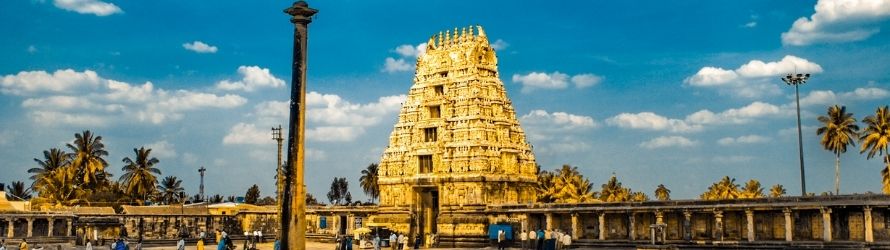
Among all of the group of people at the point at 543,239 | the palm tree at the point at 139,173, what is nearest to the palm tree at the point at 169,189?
the palm tree at the point at 139,173

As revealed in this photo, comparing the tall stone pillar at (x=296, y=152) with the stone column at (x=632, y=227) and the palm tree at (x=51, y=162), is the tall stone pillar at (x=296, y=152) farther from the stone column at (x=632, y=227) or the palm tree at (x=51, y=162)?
the palm tree at (x=51, y=162)

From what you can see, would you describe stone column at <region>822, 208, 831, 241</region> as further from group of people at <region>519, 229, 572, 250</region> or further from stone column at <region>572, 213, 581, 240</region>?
stone column at <region>572, 213, 581, 240</region>

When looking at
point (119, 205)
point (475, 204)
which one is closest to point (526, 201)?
point (475, 204)

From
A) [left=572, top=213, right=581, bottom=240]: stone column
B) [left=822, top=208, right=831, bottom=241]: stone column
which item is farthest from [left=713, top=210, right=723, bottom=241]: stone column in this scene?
[left=572, top=213, right=581, bottom=240]: stone column

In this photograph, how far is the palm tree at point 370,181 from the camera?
4301 inches

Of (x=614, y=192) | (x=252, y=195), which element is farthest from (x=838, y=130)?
(x=252, y=195)

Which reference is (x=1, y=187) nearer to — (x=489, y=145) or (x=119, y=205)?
(x=119, y=205)

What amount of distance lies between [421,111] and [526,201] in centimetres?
998

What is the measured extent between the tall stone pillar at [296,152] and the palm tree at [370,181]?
8995cm

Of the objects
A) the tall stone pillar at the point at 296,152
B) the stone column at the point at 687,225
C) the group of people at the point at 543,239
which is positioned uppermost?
the tall stone pillar at the point at 296,152

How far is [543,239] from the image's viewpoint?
43.7 meters

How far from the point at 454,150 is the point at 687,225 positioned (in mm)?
18443

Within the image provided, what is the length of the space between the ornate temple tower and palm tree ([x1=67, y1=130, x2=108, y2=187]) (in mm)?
32729

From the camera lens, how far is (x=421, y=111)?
62625 millimetres
